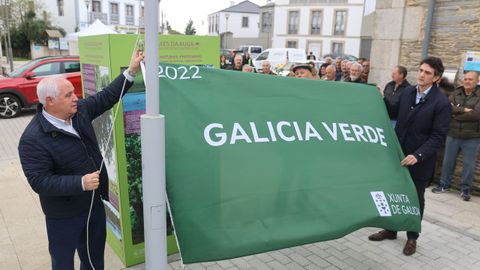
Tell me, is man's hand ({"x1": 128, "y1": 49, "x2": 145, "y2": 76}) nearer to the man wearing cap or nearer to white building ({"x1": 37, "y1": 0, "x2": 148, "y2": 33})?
the man wearing cap

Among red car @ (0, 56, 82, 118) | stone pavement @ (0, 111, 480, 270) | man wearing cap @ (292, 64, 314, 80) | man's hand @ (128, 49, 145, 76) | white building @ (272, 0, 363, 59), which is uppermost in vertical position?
white building @ (272, 0, 363, 59)

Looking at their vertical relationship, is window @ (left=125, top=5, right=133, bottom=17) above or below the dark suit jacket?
above

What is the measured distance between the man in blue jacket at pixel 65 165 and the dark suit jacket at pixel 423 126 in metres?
2.70

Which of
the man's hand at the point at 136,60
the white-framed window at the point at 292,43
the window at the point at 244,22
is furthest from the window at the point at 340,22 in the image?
the man's hand at the point at 136,60

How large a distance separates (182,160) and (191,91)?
53 centimetres

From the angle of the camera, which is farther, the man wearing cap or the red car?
the red car

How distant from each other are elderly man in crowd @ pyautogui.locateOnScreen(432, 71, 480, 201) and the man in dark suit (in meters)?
1.98

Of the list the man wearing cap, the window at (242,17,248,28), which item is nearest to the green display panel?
the man wearing cap

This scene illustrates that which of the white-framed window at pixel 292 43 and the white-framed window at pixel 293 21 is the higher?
the white-framed window at pixel 293 21

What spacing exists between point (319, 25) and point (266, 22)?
11.0 meters

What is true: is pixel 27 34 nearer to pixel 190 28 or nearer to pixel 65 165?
pixel 65 165

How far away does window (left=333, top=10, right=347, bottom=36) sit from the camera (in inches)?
1708

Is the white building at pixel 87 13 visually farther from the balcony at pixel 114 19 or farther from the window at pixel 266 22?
the window at pixel 266 22

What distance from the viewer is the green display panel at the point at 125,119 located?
3.24m
